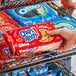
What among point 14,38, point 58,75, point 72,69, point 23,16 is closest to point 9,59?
point 14,38

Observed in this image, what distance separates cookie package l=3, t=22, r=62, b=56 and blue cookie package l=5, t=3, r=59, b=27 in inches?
23.9

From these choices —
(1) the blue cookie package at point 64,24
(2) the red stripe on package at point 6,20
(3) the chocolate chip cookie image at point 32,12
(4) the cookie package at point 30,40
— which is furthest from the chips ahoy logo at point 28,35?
(3) the chocolate chip cookie image at point 32,12

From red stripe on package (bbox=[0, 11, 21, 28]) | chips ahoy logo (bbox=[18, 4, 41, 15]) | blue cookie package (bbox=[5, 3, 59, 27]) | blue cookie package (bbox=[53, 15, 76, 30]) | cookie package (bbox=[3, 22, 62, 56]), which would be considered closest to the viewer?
cookie package (bbox=[3, 22, 62, 56])

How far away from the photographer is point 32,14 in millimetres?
1824

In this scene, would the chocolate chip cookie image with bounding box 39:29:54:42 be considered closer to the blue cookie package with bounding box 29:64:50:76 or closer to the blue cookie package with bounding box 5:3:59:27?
the blue cookie package with bounding box 5:3:59:27

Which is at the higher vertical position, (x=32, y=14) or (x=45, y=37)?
(x=32, y=14)

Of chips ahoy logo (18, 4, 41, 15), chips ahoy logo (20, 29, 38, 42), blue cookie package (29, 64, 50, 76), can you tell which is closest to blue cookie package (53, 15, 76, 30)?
chips ahoy logo (20, 29, 38, 42)

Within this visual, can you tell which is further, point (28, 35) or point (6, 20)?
point (6, 20)

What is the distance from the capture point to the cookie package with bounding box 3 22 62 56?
102cm

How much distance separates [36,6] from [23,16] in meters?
0.31

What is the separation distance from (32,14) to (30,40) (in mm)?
848

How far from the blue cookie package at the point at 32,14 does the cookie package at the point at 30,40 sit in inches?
23.9

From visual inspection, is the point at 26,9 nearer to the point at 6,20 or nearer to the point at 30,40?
the point at 6,20

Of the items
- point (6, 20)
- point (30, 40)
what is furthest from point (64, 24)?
point (6, 20)
